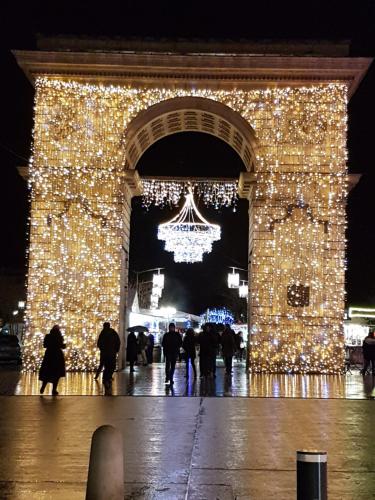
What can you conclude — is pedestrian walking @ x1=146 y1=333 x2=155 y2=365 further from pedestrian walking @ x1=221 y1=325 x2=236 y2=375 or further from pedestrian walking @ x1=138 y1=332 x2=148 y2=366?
pedestrian walking @ x1=221 y1=325 x2=236 y2=375

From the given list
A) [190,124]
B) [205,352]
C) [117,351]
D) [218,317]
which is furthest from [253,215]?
[218,317]

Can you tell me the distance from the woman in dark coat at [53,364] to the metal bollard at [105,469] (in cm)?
1082

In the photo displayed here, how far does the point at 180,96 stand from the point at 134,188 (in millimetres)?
3675

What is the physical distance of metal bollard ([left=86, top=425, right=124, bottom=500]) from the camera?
6.46 metres

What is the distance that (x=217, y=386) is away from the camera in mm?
20094

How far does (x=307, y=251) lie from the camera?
25016 millimetres

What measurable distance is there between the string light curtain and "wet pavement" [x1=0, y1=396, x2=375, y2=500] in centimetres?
810

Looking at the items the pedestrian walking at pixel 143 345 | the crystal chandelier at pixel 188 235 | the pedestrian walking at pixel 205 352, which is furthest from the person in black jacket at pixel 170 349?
the crystal chandelier at pixel 188 235

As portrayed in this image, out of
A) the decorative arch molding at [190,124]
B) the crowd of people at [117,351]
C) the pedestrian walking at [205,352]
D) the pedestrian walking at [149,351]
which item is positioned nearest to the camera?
the crowd of people at [117,351]

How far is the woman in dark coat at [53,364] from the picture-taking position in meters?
17.4

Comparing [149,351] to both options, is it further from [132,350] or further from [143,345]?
[132,350]

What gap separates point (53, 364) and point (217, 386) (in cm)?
472

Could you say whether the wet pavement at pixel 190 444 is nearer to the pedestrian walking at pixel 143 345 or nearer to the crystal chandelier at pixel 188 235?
the pedestrian walking at pixel 143 345

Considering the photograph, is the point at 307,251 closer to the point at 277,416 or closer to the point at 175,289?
the point at 277,416
